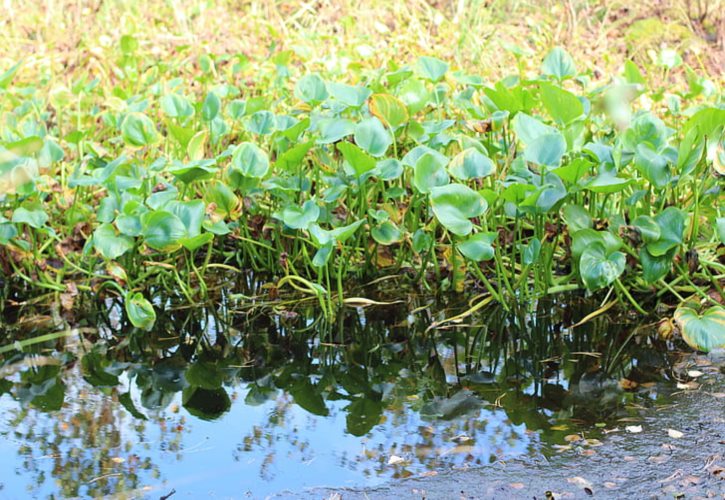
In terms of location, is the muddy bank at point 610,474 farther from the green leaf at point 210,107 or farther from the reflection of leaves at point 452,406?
the green leaf at point 210,107

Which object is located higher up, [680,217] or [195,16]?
[195,16]

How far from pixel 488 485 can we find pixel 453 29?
4.11 m

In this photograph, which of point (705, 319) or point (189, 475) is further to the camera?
point (705, 319)

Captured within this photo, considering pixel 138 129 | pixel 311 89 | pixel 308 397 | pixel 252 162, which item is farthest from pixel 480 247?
pixel 138 129

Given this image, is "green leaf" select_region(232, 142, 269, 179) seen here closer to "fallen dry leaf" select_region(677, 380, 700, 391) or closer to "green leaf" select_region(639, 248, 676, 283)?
"green leaf" select_region(639, 248, 676, 283)

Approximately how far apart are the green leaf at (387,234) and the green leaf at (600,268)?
0.58 meters

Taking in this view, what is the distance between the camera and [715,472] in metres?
1.69

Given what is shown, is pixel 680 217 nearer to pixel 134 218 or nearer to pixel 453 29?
pixel 134 218

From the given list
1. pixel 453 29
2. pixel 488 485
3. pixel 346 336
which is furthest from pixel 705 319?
pixel 453 29

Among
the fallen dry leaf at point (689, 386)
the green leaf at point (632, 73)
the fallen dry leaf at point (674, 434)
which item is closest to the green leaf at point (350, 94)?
the green leaf at point (632, 73)

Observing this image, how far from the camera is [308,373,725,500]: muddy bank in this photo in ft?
5.38

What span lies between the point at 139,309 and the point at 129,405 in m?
0.33

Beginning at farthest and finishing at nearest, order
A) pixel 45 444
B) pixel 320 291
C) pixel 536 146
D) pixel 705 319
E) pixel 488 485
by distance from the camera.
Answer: pixel 320 291, pixel 536 146, pixel 705 319, pixel 45 444, pixel 488 485

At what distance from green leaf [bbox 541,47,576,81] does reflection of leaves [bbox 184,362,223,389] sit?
1.49m
